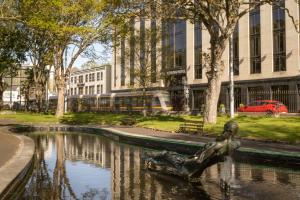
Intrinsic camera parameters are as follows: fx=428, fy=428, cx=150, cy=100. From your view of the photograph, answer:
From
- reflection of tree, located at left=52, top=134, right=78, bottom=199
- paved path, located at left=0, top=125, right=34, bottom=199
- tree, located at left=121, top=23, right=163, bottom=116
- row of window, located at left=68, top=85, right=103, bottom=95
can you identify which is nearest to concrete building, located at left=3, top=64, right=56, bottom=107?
row of window, located at left=68, top=85, right=103, bottom=95

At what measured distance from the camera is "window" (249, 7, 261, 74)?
53.6 metres

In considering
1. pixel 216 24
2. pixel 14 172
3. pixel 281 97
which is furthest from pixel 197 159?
pixel 281 97

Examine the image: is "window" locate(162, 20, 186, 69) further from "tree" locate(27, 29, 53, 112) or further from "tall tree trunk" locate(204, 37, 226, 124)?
"tall tree trunk" locate(204, 37, 226, 124)

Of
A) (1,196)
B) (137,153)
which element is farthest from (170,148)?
(1,196)

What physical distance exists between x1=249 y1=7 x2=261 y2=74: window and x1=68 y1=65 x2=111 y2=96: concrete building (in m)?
44.7

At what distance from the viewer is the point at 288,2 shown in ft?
163

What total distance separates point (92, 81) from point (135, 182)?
95233 millimetres

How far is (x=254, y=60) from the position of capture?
54.2 m

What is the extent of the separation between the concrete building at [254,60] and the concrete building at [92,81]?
109 ft

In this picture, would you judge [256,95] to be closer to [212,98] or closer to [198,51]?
[198,51]

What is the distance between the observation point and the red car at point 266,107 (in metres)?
42.1

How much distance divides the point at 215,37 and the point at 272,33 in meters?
28.4

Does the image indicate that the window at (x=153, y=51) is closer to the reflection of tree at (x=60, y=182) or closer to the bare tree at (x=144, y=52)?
the bare tree at (x=144, y=52)

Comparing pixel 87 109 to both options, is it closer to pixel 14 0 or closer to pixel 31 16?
pixel 14 0
